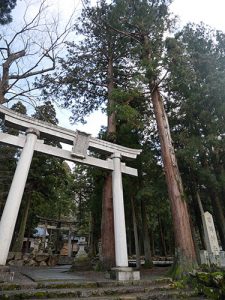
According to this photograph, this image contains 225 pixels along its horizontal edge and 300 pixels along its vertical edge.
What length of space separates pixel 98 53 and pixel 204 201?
11.1m

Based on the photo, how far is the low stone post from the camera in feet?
18.3

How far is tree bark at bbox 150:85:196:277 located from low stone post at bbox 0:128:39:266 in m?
4.62

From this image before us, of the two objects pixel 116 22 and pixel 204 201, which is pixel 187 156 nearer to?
pixel 204 201

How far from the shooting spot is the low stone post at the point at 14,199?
5.58 metres

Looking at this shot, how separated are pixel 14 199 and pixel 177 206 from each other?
16.2ft

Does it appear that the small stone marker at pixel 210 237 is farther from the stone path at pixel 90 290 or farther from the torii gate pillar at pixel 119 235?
the torii gate pillar at pixel 119 235

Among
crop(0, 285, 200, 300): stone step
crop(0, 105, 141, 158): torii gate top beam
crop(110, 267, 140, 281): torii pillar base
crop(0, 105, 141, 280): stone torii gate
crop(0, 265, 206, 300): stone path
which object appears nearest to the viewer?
crop(0, 285, 200, 300): stone step

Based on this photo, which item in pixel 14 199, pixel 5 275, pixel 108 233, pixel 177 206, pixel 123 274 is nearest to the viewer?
pixel 5 275

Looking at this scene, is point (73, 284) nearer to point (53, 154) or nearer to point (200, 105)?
point (53, 154)

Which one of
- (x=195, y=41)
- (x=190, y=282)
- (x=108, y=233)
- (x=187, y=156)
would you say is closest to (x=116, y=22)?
(x=195, y=41)

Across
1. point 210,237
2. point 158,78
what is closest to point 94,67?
→ point 158,78

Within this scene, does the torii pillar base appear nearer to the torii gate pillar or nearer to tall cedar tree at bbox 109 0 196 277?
the torii gate pillar

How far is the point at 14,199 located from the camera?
19.7 ft

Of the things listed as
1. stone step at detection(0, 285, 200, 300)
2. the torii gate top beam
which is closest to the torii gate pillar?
the torii gate top beam
